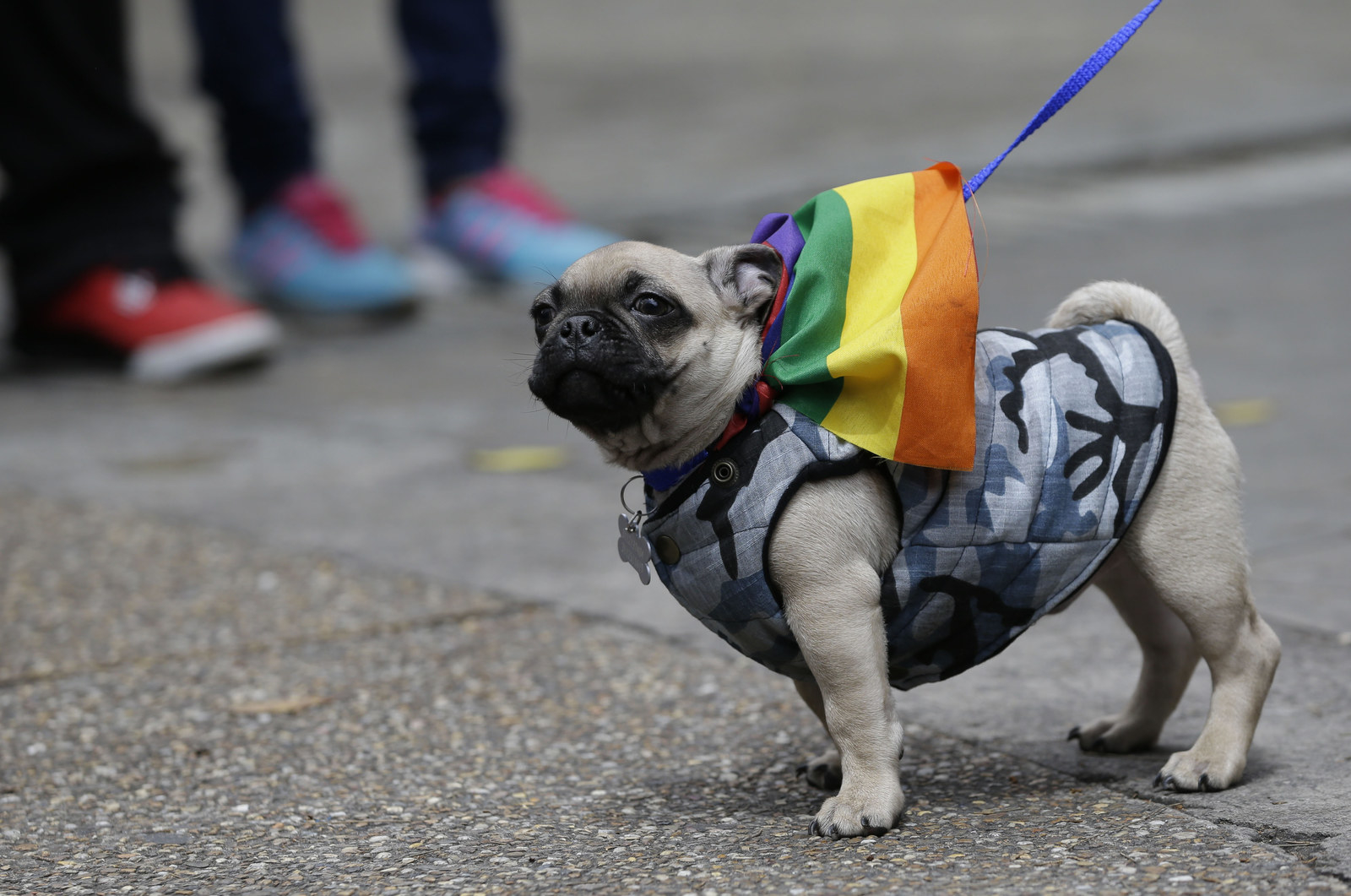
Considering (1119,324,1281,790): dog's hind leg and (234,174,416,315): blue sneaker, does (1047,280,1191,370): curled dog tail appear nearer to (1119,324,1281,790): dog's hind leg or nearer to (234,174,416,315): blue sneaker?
(1119,324,1281,790): dog's hind leg

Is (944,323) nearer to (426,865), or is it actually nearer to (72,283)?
(426,865)

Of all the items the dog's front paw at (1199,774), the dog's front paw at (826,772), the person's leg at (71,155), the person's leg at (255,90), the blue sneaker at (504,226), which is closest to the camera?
the dog's front paw at (1199,774)

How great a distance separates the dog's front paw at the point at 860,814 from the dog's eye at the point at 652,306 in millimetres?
905

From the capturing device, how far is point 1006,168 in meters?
12.9

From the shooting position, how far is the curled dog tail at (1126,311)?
3129 millimetres

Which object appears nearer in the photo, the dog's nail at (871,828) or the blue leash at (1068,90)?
the dog's nail at (871,828)

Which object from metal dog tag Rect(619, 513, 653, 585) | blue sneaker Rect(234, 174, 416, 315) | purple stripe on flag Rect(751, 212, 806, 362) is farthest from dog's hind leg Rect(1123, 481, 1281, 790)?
blue sneaker Rect(234, 174, 416, 315)

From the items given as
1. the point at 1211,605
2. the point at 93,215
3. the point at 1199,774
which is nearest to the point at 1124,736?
the point at 1199,774

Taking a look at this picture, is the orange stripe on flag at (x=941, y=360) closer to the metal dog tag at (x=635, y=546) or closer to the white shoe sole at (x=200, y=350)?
the metal dog tag at (x=635, y=546)

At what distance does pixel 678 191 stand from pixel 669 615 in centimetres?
823

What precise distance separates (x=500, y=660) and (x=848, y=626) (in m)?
1.53

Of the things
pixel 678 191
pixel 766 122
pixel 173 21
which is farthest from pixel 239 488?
pixel 173 21

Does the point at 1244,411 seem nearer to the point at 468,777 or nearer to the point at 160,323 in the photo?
the point at 468,777

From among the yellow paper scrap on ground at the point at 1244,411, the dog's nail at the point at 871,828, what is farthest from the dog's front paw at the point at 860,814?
the yellow paper scrap on ground at the point at 1244,411
